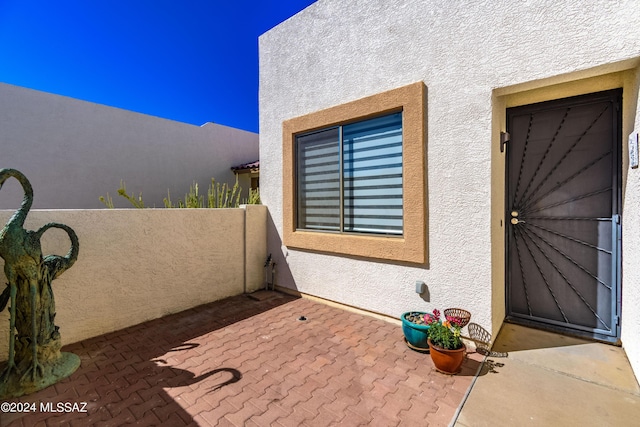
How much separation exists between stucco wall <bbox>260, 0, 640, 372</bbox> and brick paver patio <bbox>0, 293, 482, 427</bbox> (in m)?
1.05

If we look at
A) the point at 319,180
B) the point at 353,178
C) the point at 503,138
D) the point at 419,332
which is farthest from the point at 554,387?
the point at 319,180

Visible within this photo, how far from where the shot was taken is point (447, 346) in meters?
3.76

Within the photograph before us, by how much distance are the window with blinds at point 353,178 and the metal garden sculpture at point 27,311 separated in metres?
4.75

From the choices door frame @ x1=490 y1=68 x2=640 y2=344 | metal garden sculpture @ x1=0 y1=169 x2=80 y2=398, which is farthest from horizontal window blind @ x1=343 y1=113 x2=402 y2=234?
metal garden sculpture @ x1=0 y1=169 x2=80 y2=398

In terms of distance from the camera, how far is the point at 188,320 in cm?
569

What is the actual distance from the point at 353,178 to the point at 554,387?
4.55m

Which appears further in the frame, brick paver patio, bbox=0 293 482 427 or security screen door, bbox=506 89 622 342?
security screen door, bbox=506 89 622 342

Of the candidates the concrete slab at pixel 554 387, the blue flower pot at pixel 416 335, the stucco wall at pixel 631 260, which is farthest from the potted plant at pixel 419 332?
the stucco wall at pixel 631 260

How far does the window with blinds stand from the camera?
553cm

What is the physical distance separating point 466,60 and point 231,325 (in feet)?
20.6

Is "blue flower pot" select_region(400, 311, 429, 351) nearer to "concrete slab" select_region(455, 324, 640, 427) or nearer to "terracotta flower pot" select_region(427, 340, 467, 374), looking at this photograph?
"terracotta flower pot" select_region(427, 340, 467, 374)

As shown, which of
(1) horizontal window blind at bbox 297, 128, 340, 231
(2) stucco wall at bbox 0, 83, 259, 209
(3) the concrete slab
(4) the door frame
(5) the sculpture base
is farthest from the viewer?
(2) stucco wall at bbox 0, 83, 259, 209

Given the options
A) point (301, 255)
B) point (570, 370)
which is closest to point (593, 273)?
point (570, 370)

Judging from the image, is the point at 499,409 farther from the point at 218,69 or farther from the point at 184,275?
the point at 218,69
